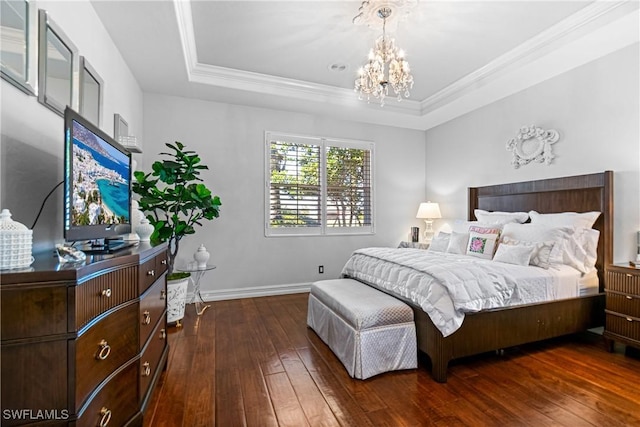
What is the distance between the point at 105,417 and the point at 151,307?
65 centimetres

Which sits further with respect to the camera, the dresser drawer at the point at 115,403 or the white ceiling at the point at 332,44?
the white ceiling at the point at 332,44

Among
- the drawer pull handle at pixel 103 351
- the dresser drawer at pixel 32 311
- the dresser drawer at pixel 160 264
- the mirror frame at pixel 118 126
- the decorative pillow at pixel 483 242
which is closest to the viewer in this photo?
the dresser drawer at pixel 32 311

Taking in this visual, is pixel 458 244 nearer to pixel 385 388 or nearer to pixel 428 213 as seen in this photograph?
pixel 428 213

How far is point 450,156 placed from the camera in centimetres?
487

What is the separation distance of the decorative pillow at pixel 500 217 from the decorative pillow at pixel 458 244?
467 millimetres

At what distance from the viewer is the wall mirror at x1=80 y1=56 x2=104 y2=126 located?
6.75 feet

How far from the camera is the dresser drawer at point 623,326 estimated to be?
7.77ft

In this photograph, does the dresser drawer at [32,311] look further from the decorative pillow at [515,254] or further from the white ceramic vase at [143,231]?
the decorative pillow at [515,254]

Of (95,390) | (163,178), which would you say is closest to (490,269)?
(95,390)

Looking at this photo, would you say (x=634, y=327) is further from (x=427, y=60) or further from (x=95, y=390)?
(x=95, y=390)

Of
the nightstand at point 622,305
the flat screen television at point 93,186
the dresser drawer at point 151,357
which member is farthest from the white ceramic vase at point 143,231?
the nightstand at point 622,305

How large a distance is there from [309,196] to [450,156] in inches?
93.3

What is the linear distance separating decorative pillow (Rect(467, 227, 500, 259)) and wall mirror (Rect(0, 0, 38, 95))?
3707 mm

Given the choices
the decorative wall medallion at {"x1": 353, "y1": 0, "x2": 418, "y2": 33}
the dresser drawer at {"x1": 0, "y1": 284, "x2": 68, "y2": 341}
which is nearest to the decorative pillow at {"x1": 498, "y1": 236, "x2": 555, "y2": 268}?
the decorative wall medallion at {"x1": 353, "y1": 0, "x2": 418, "y2": 33}
